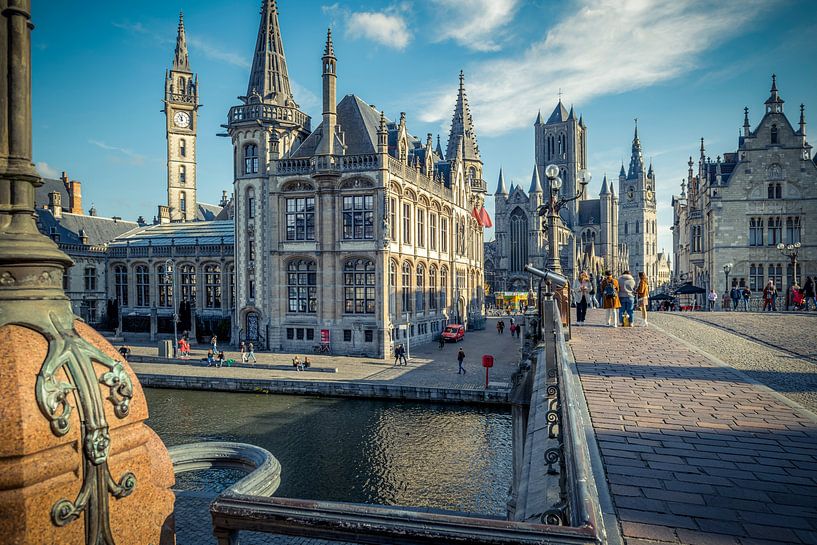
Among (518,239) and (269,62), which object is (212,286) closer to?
(269,62)

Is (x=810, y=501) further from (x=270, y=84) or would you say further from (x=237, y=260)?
(x=270, y=84)

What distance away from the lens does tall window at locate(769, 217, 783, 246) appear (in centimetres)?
4131

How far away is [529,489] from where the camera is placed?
520cm

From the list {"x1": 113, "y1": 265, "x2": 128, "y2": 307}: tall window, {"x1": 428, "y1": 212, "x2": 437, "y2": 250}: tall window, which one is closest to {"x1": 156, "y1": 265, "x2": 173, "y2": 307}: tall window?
{"x1": 113, "y1": 265, "x2": 128, "y2": 307}: tall window

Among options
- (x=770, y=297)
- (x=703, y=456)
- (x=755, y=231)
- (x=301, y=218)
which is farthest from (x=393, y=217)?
(x=755, y=231)

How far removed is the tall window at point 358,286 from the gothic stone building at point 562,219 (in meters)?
62.2

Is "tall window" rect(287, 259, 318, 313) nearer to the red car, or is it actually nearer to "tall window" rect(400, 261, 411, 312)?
"tall window" rect(400, 261, 411, 312)

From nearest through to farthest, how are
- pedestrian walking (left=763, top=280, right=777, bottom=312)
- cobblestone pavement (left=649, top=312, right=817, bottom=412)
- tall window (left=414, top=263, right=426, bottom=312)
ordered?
1. cobblestone pavement (left=649, top=312, right=817, bottom=412)
2. pedestrian walking (left=763, top=280, right=777, bottom=312)
3. tall window (left=414, top=263, right=426, bottom=312)

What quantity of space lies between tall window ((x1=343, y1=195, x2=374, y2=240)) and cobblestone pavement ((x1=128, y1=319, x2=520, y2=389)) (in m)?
8.47

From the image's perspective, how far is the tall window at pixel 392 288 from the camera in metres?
34.4

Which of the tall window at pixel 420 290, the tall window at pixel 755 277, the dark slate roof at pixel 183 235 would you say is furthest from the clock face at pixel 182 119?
the tall window at pixel 755 277

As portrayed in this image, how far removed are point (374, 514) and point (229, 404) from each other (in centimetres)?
2401

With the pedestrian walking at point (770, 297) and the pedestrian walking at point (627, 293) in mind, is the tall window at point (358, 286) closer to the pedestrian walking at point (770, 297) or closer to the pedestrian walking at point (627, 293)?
the pedestrian walking at point (627, 293)

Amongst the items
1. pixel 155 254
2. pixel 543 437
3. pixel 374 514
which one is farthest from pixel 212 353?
pixel 374 514
